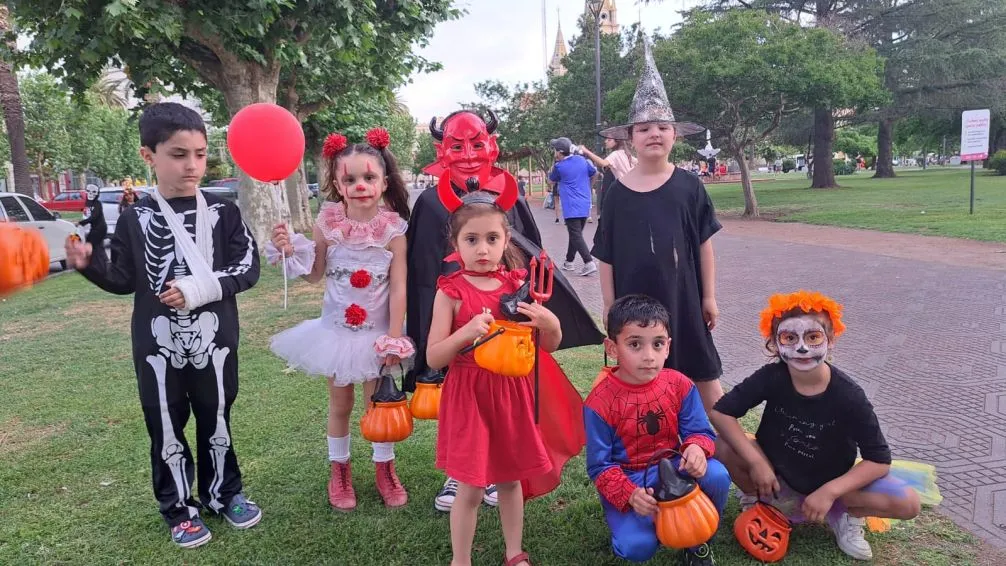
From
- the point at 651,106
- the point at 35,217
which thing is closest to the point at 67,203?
the point at 35,217

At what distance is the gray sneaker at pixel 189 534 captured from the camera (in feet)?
9.61

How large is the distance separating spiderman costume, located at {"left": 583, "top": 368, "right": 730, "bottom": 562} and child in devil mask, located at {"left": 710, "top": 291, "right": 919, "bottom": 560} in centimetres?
32

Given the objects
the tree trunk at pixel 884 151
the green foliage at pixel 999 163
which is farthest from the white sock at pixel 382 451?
the green foliage at pixel 999 163

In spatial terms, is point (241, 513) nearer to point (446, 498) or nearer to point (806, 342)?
point (446, 498)

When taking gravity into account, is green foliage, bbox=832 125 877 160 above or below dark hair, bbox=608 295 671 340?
above

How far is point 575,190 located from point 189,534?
7.57m

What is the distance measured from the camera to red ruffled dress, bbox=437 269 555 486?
8.00 feet

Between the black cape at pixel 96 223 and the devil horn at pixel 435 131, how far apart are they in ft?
4.79

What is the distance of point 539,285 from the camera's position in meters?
2.41

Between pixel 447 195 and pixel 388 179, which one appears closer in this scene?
pixel 447 195

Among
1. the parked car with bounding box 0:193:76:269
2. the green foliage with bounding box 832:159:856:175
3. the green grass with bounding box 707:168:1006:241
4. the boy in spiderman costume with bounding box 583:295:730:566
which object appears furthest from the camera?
the green foliage with bounding box 832:159:856:175

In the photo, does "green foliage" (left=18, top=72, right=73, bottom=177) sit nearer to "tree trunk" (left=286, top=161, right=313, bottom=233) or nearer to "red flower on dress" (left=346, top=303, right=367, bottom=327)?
"tree trunk" (left=286, top=161, right=313, bottom=233)

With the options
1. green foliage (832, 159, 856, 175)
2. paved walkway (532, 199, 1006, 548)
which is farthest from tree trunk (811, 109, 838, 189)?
green foliage (832, 159, 856, 175)

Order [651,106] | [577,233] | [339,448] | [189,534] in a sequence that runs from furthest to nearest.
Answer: [577,233], [339,448], [651,106], [189,534]
